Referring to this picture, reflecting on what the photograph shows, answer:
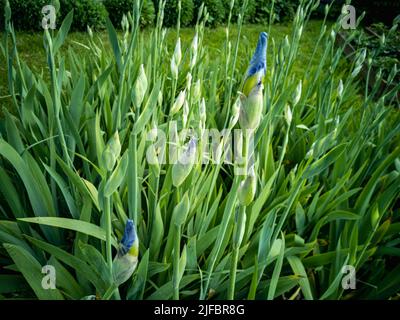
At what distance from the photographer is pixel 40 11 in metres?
3.85

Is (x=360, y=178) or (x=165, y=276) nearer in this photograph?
(x=165, y=276)

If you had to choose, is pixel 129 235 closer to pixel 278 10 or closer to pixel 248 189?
pixel 248 189

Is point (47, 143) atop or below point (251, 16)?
below

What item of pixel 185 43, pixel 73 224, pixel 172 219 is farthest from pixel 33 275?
pixel 185 43

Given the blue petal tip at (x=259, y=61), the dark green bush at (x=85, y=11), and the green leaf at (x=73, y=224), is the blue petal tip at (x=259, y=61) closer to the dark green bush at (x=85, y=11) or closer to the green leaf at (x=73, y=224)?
the green leaf at (x=73, y=224)

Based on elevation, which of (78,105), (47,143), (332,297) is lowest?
(332,297)

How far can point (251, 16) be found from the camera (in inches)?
189

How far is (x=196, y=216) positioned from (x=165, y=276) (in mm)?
160

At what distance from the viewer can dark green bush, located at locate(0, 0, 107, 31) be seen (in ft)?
12.4

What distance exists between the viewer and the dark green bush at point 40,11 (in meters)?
3.79
